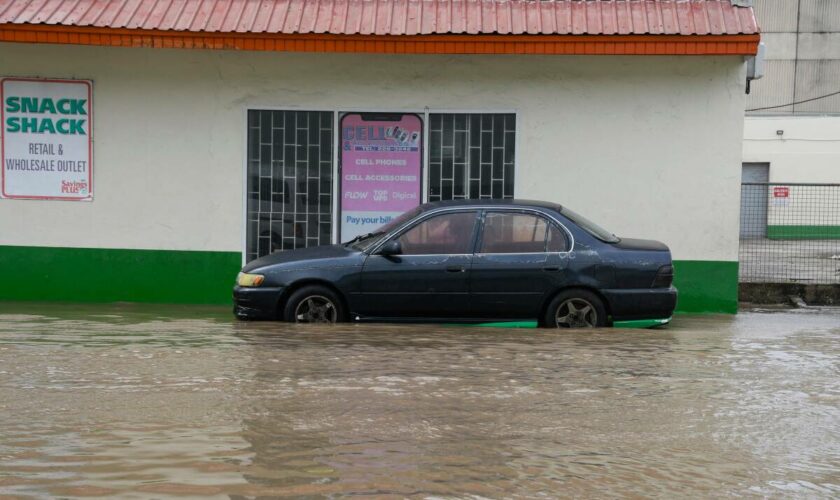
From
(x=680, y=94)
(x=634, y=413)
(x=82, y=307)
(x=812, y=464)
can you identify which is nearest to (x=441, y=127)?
(x=680, y=94)

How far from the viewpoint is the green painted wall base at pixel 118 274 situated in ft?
44.1

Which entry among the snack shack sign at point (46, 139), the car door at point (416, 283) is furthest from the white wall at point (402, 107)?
the car door at point (416, 283)

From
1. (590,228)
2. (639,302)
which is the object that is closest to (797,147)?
(590,228)

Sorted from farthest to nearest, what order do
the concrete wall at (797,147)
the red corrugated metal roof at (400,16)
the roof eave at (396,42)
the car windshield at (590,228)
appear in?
the concrete wall at (797,147) < the red corrugated metal roof at (400,16) < the roof eave at (396,42) < the car windshield at (590,228)

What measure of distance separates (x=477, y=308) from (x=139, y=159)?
5300mm

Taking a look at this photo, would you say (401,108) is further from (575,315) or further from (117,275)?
(117,275)

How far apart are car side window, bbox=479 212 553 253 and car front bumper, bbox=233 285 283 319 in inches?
83.3

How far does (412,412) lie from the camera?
6.96 metres

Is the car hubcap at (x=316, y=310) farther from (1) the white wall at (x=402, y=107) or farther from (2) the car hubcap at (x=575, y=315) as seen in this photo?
(1) the white wall at (x=402, y=107)

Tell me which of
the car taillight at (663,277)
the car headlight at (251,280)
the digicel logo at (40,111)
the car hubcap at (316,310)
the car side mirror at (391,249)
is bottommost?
the car hubcap at (316,310)

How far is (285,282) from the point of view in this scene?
1057 centimetres

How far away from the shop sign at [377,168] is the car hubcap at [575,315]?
11.0 ft

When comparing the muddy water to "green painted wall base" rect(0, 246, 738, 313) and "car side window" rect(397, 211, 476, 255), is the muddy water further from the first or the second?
"green painted wall base" rect(0, 246, 738, 313)

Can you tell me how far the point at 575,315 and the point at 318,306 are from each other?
8.41ft
